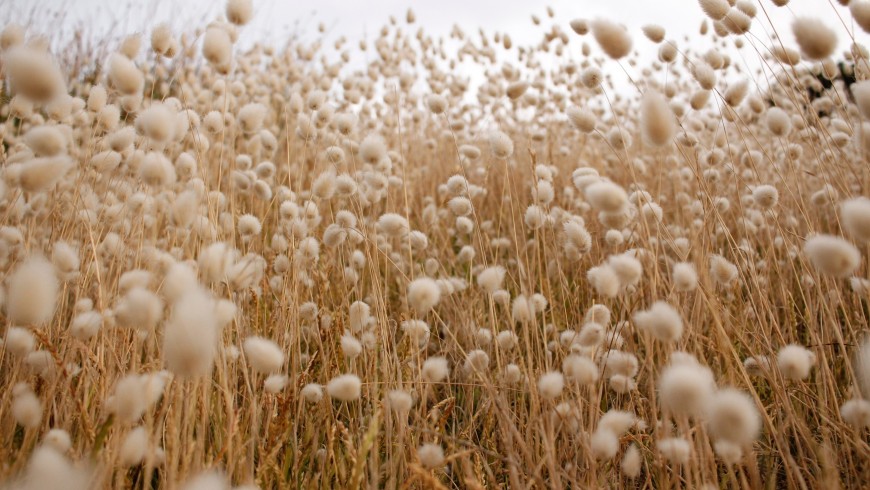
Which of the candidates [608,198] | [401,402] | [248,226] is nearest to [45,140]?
[248,226]

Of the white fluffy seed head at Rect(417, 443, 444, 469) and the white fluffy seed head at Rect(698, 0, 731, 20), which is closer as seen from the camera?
the white fluffy seed head at Rect(417, 443, 444, 469)

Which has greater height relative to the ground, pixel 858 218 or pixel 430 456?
pixel 858 218

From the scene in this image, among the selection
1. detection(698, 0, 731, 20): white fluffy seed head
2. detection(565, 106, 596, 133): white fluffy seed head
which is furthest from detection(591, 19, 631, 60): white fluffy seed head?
detection(698, 0, 731, 20): white fluffy seed head

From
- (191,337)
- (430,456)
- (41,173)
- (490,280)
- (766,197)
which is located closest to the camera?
(191,337)

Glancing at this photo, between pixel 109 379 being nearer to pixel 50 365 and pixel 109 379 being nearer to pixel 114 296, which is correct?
pixel 50 365

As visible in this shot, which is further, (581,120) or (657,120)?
(581,120)

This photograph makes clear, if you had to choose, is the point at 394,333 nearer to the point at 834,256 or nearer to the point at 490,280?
the point at 490,280

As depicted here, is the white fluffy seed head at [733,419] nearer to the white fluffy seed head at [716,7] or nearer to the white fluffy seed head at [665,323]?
the white fluffy seed head at [665,323]

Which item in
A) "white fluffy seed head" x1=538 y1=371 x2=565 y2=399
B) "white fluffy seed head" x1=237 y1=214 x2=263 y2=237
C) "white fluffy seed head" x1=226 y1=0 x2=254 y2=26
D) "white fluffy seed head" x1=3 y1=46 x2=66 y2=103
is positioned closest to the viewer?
"white fluffy seed head" x1=3 y1=46 x2=66 y2=103

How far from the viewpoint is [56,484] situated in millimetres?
577

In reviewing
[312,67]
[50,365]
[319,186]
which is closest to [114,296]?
[50,365]

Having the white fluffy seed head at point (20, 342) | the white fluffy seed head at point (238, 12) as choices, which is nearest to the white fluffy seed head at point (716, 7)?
the white fluffy seed head at point (238, 12)

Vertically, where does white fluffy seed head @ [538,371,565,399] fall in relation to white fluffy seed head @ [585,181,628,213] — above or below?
below

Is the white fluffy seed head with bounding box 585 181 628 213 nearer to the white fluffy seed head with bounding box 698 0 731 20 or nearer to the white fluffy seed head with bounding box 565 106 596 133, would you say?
the white fluffy seed head with bounding box 565 106 596 133
